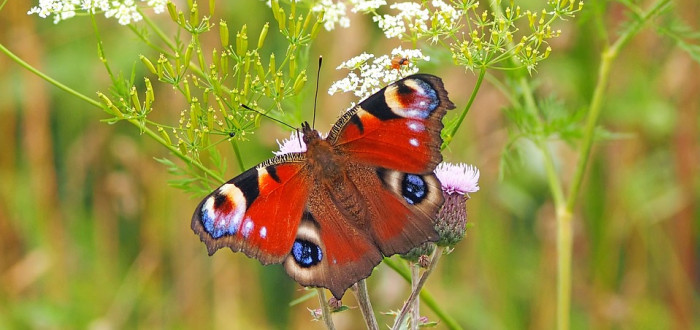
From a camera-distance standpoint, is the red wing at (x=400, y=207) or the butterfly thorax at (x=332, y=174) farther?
the butterfly thorax at (x=332, y=174)

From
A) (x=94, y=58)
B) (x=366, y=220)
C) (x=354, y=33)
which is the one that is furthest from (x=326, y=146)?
(x=94, y=58)

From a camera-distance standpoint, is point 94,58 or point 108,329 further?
point 94,58

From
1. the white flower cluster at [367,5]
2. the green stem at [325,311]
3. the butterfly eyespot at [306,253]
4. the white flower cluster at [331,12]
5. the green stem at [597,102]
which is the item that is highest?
the green stem at [597,102]

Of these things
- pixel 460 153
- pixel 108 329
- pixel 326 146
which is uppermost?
pixel 460 153

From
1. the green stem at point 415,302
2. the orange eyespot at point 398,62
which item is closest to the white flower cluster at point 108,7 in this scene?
the orange eyespot at point 398,62

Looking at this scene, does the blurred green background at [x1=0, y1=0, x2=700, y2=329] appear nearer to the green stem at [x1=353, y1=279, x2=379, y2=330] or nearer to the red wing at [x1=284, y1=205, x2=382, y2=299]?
the red wing at [x1=284, y1=205, x2=382, y2=299]

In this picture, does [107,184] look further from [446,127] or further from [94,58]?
[446,127]

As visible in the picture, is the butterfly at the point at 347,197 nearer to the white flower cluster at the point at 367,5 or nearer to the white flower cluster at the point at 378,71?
the white flower cluster at the point at 378,71

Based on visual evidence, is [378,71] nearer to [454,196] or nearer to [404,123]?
[404,123]
